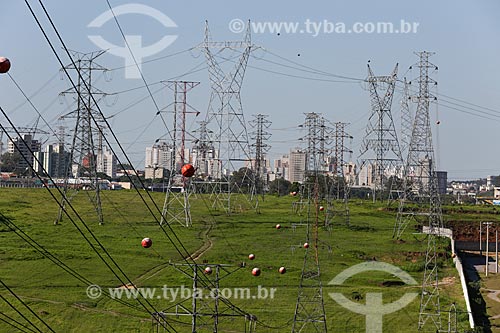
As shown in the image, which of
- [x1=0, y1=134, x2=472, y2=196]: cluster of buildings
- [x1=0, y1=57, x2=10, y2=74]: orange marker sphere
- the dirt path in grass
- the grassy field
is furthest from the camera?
[x1=0, y1=134, x2=472, y2=196]: cluster of buildings

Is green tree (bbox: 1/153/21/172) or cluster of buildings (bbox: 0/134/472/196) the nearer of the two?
cluster of buildings (bbox: 0/134/472/196)

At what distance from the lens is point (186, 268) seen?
33.5 m

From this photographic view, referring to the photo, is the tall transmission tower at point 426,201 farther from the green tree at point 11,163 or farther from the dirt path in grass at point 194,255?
the green tree at point 11,163

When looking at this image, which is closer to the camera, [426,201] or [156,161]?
[426,201]

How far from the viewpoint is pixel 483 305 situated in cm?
3219

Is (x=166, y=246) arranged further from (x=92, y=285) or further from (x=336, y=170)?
(x=336, y=170)

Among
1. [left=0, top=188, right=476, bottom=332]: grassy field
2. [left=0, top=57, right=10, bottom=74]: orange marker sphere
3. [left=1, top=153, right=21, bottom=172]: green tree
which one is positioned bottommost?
[left=0, top=188, right=476, bottom=332]: grassy field

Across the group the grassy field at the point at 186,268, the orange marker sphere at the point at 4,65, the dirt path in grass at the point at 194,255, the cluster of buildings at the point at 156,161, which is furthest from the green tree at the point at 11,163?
the orange marker sphere at the point at 4,65

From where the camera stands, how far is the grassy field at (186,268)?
87.4 feet

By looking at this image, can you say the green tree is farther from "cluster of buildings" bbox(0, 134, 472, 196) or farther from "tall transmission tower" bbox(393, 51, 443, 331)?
"tall transmission tower" bbox(393, 51, 443, 331)

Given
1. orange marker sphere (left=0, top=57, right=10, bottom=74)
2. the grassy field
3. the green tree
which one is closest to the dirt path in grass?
the grassy field

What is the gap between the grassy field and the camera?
26.6 metres

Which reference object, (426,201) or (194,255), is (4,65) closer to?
(194,255)

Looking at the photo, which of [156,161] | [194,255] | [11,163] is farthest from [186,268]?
[11,163]
